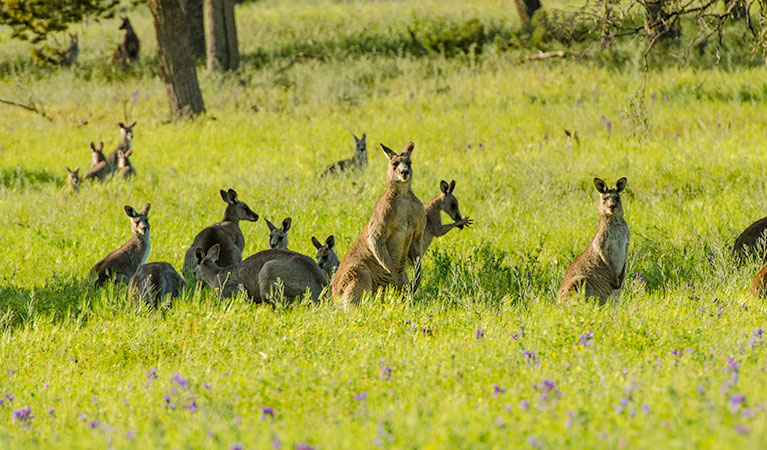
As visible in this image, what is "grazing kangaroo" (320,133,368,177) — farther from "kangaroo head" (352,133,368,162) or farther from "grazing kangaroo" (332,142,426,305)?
"grazing kangaroo" (332,142,426,305)

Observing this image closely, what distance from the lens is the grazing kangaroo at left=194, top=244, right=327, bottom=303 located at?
348 inches

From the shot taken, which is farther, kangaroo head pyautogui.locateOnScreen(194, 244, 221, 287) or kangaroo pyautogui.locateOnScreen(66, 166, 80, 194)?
kangaroo pyautogui.locateOnScreen(66, 166, 80, 194)

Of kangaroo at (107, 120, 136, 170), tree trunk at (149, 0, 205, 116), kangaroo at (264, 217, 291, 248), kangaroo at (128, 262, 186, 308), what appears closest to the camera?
kangaroo at (128, 262, 186, 308)

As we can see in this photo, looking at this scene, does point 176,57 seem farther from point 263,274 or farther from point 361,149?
point 263,274

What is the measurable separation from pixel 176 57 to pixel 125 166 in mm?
6505

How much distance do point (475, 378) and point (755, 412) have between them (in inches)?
76.6

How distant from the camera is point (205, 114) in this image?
23.1m

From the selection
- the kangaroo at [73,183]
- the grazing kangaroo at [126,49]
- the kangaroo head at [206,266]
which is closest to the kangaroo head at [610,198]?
the kangaroo head at [206,266]

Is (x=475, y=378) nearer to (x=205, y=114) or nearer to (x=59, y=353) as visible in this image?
(x=59, y=353)

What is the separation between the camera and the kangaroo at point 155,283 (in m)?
8.79

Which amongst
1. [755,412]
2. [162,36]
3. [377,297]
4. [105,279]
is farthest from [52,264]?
[162,36]

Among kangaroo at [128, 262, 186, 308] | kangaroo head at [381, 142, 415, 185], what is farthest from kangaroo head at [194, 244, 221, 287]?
kangaroo head at [381, 142, 415, 185]

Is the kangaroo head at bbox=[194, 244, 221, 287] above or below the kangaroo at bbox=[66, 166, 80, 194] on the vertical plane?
above

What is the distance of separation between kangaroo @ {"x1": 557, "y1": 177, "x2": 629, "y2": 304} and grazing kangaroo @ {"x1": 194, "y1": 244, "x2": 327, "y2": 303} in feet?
8.62
